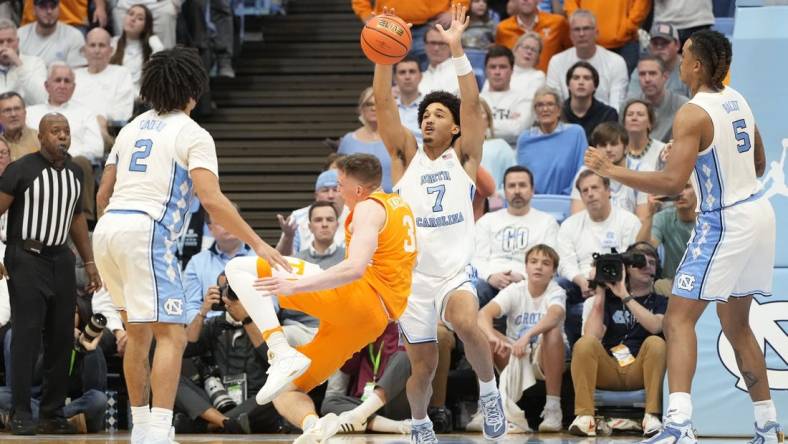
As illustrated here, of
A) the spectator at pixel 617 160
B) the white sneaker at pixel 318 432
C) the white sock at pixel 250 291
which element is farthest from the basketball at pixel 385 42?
the spectator at pixel 617 160

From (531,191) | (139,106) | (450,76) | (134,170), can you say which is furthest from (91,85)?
(134,170)

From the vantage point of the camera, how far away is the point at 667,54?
11.9 metres

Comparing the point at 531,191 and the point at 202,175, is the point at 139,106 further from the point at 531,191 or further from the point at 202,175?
the point at 202,175

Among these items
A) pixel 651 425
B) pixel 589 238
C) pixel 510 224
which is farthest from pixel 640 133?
pixel 651 425

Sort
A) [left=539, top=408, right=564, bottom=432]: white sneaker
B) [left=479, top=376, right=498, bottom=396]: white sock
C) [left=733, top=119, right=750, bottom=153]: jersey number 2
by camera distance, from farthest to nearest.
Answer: [left=539, top=408, right=564, bottom=432]: white sneaker < [left=479, top=376, right=498, bottom=396]: white sock < [left=733, top=119, right=750, bottom=153]: jersey number 2

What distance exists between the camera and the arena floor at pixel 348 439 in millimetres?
8344

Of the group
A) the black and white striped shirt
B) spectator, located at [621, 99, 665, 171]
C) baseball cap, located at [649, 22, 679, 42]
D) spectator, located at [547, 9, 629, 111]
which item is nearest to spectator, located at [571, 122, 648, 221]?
spectator, located at [621, 99, 665, 171]

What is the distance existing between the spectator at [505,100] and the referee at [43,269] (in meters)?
4.02

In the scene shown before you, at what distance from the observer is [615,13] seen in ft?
40.9

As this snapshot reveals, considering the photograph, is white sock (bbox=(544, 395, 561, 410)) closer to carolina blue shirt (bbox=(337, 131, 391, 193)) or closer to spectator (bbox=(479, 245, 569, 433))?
spectator (bbox=(479, 245, 569, 433))

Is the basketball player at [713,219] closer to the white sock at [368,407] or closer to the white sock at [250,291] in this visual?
the white sock at [250,291]

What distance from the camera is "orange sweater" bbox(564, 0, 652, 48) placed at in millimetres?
12375

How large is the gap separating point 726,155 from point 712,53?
562 mm

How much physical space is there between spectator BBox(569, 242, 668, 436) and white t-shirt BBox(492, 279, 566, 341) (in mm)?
287
